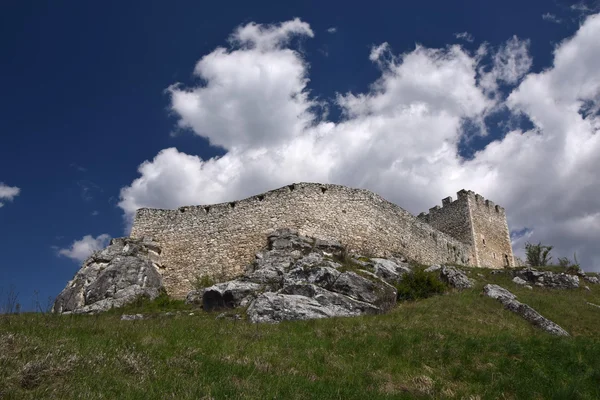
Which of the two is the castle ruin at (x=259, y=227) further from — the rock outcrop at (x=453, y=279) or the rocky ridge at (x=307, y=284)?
the rock outcrop at (x=453, y=279)

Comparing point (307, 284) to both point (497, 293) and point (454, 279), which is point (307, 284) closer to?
point (497, 293)

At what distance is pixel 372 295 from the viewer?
52.7ft

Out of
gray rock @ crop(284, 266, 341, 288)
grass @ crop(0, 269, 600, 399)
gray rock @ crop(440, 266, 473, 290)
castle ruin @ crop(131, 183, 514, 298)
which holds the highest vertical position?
castle ruin @ crop(131, 183, 514, 298)

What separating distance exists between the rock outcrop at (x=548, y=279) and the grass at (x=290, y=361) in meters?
11.7

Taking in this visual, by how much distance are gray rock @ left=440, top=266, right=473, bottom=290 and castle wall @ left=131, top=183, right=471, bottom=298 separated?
14.4 ft

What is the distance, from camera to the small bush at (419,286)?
1797 centimetres

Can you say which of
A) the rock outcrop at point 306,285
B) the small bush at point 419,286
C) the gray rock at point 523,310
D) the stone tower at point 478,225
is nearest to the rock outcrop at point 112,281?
the rock outcrop at point 306,285

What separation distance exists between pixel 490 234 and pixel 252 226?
2392cm

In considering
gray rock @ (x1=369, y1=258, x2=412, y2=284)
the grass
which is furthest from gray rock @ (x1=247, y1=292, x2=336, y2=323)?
gray rock @ (x1=369, y1=258, x2=412, y2=284)

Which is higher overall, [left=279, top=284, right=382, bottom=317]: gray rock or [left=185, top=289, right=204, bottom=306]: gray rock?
[left=185, top=289, right=204, bottom=306]: gray rock

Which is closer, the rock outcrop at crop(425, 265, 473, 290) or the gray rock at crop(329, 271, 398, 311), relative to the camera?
the gray rock at crop(329, 271, 398, 311)

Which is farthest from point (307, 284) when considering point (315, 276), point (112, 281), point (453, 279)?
point (112, 281)

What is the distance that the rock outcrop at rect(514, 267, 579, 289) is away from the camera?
22.6 meters

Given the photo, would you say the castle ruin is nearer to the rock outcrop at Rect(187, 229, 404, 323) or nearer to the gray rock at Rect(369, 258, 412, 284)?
the rock outcrop at Rect(187, 229, 404, 323)
